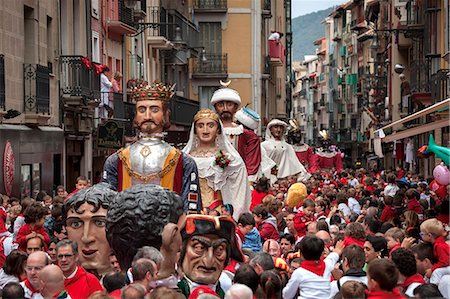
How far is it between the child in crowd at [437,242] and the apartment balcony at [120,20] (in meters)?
26.8

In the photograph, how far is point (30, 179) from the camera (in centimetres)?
2659

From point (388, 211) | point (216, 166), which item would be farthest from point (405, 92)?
point (216, 166)

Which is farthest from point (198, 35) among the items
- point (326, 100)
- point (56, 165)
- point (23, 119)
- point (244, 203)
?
point (326, 100)

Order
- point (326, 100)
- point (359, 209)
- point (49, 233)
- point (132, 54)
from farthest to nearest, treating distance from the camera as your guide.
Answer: point (326, 100) → point (132, 54) → point (359, 209) → point (49, 233)

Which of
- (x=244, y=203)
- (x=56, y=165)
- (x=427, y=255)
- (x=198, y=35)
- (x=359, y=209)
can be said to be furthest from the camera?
(x=198, y=35)

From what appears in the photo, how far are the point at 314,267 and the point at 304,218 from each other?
4.71 m

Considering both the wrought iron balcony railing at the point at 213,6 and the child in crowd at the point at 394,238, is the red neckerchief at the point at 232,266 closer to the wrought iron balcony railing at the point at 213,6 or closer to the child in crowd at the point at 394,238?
the child in crowd at the point at 394,238

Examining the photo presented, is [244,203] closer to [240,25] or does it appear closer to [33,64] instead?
[33,64]

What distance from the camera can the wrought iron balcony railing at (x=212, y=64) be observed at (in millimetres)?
59438

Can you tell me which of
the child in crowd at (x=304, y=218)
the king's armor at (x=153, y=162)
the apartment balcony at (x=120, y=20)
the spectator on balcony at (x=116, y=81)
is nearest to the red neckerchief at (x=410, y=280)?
the king's armor at (x=153, y=162)

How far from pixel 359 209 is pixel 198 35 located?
3837 cm

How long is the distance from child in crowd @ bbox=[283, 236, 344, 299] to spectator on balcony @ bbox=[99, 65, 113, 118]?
76.2 ft

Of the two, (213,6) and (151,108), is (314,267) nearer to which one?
(151,108)

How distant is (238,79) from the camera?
61656 mm
